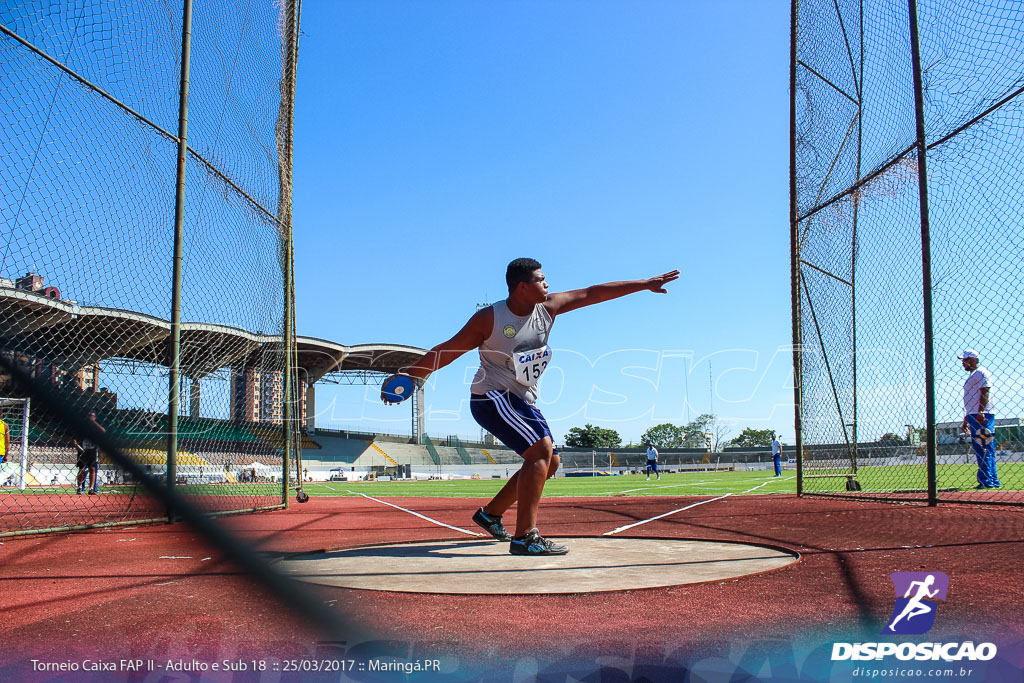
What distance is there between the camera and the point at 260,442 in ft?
35.3

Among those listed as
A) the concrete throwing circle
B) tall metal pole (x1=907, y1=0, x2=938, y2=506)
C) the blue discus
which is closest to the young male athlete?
the blue discus

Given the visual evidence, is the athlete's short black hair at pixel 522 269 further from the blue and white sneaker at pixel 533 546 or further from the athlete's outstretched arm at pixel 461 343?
the blue and white sneaker at pixel 533 546

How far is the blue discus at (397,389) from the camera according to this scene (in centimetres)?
394

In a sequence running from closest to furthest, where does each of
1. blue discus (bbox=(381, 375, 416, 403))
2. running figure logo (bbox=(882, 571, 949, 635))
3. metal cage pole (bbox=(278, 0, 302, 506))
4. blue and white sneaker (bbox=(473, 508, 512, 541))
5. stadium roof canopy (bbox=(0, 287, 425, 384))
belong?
running figure logo (bbox=(882, 571, 949, 635)), blue discus (bbox=(381, 375, 416, 403)), stadium roof canopy (bbox=(0, 287, 425, 384)), blue and white sneaker (bbox=(473, 508, 512, 541)), metal cage pole (bbox=(278, 0, 302, 506))

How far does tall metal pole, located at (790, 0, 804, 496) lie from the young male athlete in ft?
16.8

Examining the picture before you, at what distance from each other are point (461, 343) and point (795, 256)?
5.98 meters

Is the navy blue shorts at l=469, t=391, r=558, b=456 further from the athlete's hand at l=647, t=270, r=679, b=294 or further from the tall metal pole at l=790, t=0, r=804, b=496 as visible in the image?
the tall metal pole at l=790, t=0, r=804, b=496

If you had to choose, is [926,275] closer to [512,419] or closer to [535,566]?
[512,419]

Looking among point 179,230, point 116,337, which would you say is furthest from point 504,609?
point 116,337

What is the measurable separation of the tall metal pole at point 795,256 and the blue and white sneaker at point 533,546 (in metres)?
5.50

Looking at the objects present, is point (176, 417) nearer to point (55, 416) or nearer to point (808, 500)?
point (55, 416)

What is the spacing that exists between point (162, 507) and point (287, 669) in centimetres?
138

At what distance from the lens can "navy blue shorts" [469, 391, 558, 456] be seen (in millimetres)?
4379

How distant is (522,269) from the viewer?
4496 millimetres
